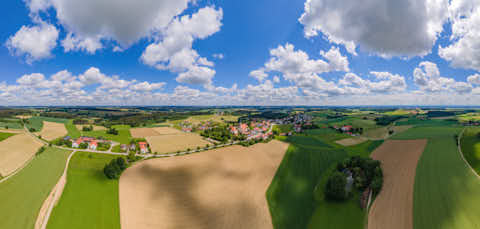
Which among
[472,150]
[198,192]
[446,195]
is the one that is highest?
[472,150]

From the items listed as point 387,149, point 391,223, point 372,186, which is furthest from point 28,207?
point 387,149

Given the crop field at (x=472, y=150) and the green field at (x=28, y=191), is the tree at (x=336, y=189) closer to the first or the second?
the crop field at (x=472, y=150)

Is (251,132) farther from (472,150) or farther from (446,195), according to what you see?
(446,195)

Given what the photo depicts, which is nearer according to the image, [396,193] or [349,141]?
[396,193]

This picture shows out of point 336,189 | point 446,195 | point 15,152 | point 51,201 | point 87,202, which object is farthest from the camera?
point 15,152

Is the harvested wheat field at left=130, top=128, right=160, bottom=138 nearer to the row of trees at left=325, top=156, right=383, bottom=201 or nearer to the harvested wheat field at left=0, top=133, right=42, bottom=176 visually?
the harvested wheat field at left=0, top=133, right=42, bottom=176

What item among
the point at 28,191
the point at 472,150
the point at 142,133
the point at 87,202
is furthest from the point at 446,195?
the point at 142,133
